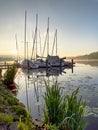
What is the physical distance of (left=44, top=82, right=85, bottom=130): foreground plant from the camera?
7.25 metres

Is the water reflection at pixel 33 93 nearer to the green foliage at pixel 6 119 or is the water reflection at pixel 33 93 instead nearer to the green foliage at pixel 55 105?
the green foliage at pixel 55 105

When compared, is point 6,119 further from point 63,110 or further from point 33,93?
point 33,93

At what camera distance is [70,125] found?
7312mm

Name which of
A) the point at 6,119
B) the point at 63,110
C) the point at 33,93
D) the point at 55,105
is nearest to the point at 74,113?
the point at 63,110

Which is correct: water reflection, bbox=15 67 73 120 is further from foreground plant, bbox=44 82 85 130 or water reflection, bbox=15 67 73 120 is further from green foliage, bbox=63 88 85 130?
green foliage, bbox=63 88 85 130

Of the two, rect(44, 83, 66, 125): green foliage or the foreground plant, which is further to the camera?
rect(44, 83, 66, 125): green foliage

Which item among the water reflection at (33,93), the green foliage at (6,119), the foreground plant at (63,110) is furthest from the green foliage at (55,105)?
the green foliage at (6,119)

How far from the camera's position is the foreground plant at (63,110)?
285 inches

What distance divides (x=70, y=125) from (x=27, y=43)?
72.4 meters

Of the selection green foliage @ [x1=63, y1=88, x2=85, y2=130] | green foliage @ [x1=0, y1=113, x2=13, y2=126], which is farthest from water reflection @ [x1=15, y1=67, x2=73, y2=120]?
green foliage @ [x1=63, y1=88, x2=85, y2=130]

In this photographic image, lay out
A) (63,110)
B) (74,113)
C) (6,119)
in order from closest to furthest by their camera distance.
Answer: (74,113)
(63,110)
(6,119)

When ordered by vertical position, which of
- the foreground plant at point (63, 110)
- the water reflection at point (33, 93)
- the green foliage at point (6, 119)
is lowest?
the water reflection at point (33, 93)

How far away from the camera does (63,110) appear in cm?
817

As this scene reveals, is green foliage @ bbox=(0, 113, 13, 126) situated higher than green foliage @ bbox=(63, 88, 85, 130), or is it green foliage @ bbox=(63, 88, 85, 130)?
green foliage @ bbox=(63, 88, 85, 130)
